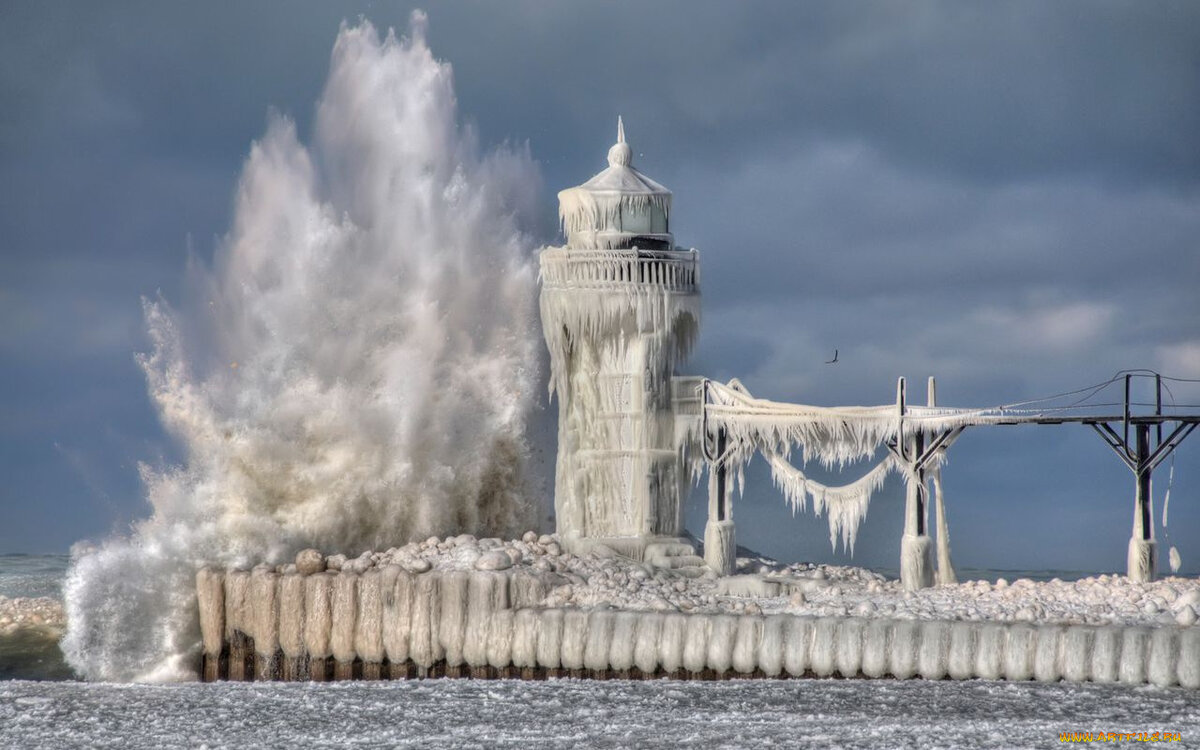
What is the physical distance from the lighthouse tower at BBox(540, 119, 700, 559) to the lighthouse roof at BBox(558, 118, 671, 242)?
2 cm

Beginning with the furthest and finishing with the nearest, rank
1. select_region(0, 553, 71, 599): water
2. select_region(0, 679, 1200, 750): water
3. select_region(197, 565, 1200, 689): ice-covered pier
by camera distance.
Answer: select_region(0, 553, 71, 599): water, select_region(197, 565, 1200, 689): ice-covered pier, select_region(0, 679, 1200, 750): water

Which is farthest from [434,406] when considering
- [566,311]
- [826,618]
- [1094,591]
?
[1094,591]

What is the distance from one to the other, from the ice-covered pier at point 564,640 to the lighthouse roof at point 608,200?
5.58m

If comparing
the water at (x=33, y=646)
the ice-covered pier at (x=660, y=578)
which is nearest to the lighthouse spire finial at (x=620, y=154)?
the ice-covered pier at (x=660, y=578)

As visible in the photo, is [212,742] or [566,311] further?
[566,311]

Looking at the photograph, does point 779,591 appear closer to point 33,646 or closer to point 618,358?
point 618,358

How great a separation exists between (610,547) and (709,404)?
258 cm

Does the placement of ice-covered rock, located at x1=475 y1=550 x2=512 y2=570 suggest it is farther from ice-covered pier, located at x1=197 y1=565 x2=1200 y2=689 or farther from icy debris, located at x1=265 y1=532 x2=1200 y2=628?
ice-covered pier, located at x1=197 y1=565 x2=1200 y2=689

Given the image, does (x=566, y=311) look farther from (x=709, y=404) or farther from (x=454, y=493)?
(x=454, y=493)

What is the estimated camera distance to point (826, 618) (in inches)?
715

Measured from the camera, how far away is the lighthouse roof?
22.3 meters

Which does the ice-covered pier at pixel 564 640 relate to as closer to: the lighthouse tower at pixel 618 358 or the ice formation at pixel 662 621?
the ice formation at pixel 662 621

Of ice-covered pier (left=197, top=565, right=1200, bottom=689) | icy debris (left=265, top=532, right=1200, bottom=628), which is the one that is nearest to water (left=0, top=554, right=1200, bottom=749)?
ice-covered pier (left=197, top=565, right=1200, bottom=689)

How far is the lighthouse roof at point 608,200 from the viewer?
22.3m
